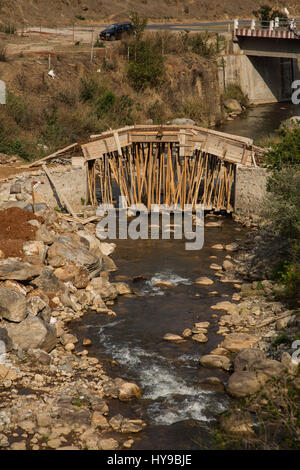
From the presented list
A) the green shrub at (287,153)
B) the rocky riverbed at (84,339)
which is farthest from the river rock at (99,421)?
the green shrub at (287,153)

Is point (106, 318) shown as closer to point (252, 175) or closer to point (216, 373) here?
point (216, 373)

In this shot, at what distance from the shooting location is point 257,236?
91.5 ft

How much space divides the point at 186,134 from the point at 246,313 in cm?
1214

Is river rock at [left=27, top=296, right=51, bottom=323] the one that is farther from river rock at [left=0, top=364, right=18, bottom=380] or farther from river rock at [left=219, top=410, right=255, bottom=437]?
river rock at [left=219, top=410, right=255, bottom=437]

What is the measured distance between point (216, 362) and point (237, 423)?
335 centimetres

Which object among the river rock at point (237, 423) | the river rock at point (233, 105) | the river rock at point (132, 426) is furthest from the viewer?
the river rock at point (233, 105)

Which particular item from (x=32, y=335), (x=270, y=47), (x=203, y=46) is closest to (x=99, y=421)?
(x=32, y=335)

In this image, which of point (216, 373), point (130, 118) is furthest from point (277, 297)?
point (130, 118)

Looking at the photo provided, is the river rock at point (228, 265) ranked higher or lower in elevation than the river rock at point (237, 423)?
higher

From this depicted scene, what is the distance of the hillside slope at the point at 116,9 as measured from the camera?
208 feet

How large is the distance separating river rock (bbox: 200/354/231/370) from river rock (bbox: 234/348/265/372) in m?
0.38

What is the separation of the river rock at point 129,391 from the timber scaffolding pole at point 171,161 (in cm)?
1547

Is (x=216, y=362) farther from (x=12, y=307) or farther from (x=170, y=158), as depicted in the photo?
(x=170, y=158)

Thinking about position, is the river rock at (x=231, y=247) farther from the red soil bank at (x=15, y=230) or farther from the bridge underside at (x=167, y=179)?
the red soil bank at (x=15, y=230)
